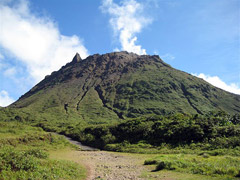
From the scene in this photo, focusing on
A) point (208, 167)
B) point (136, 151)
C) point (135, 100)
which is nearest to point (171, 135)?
point (136, 151)

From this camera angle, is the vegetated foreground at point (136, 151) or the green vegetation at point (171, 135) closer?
the vegetated foreground at point (136, 151)

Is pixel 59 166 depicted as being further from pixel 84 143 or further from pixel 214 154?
pixel 84 143

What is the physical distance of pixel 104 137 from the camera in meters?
43.6

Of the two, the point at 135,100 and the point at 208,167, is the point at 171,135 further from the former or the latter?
the point at 135,100

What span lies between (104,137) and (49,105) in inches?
5208

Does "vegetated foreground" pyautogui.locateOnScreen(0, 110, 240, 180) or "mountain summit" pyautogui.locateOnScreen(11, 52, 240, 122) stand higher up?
"mountain summit" pyautogui.locateOnScreen(11, 52, 240, 122)

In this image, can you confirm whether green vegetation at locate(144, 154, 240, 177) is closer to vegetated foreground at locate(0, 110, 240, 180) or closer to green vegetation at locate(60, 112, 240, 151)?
vegetated foreground at locate(0, 110, 240, 180)

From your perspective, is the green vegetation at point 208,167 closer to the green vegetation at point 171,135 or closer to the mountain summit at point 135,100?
the green vegetation at point 171,135

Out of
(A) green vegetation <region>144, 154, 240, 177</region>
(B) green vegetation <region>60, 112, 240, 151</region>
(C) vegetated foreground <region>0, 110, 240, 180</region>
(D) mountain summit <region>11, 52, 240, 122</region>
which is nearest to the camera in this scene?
(C) vegetated foreground <region>0, 110, 240, 180</region>

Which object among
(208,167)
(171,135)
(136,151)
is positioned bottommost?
(136,151)

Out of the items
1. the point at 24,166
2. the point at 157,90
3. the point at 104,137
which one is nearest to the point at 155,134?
the point at 104,137

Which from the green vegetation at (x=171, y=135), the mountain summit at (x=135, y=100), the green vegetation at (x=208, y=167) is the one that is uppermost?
the mountain summit at (x=135, y=100)

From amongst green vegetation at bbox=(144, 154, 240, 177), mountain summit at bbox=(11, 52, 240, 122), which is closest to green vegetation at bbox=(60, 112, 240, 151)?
green vegetation at bbox=(144, 154, 240, 177)

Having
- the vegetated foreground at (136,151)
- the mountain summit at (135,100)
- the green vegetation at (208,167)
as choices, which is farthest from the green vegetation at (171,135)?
the mountain summit at (135,100)
